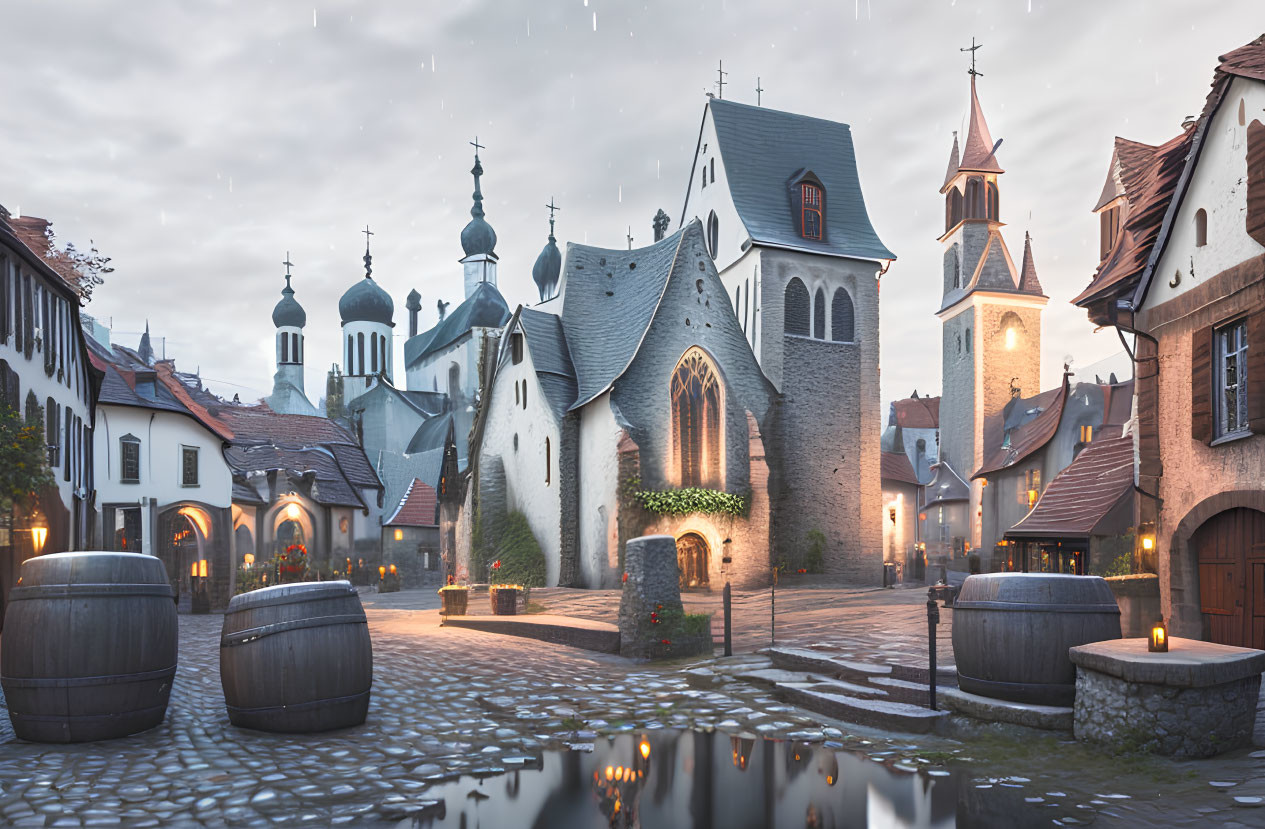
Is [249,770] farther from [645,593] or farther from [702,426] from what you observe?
[702,426]

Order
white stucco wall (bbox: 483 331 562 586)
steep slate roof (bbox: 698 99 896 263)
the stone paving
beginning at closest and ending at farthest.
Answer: the stone paving
white stucco wall (bbox: 483 331 562 586)
steep slate roof (bbox: 698 99 896 263)

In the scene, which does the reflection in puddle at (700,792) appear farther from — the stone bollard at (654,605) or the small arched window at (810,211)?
the small arched window at (810,211)

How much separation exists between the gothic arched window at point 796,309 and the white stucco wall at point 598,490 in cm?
921

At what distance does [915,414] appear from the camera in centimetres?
7756

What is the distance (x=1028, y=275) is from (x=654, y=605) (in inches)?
1951

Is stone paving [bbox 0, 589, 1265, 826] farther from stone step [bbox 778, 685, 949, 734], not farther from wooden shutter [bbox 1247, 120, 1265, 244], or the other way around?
wooden shutter [bbox 1247, 120, 1265, 244]

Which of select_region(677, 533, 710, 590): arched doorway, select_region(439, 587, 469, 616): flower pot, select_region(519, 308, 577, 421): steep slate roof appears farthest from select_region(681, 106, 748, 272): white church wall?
select_region(439, 587, 469, 616): flower pot

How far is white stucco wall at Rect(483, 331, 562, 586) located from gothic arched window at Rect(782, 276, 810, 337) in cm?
973

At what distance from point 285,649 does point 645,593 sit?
20.8 feet

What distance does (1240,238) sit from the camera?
420 inches

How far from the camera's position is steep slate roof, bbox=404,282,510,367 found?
6419 cm

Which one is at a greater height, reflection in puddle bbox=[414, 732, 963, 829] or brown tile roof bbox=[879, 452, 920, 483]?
brown tile roof bbox=[879, 452, 920, 483]

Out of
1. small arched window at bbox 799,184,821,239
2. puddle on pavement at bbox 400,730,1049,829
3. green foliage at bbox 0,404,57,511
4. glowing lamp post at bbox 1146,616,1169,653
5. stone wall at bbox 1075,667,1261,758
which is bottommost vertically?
puddle on pavement at bbox 400,730,1049,829

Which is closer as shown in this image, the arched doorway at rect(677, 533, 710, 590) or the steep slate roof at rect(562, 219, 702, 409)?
the arched doorway at rect(677, 533, 710, 590)
